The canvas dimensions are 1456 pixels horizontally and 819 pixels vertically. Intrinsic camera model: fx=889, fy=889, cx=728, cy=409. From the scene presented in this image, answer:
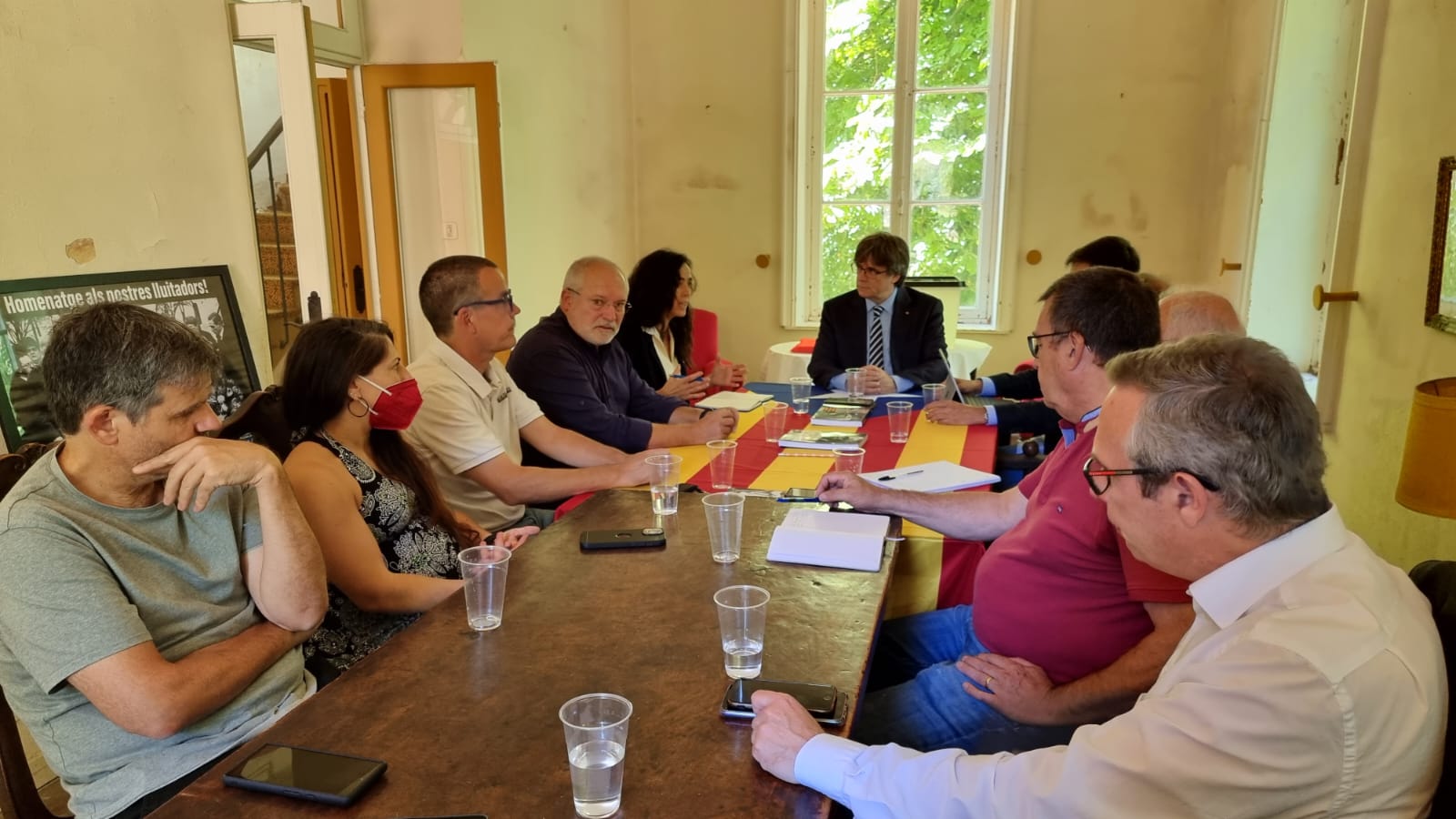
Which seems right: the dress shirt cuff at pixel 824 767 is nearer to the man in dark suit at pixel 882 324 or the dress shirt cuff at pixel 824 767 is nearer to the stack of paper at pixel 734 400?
the stack of paper at pixel 734 400

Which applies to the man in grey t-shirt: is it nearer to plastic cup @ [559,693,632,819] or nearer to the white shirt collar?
plastic cup @ [559,693,632,819]

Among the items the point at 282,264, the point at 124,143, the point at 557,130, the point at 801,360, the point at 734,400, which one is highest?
the point at 557,130

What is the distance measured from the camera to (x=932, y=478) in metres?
2.43

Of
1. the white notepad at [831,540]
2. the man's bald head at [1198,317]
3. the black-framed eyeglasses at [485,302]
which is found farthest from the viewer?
the black-framed eyeglasses at [485,302]

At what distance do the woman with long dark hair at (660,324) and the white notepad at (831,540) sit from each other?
1.89 m

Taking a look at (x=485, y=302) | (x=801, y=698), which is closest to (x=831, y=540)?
(x=801, y=698)

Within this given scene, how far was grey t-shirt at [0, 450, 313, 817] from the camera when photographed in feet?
4.17

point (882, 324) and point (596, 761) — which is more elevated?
point (882, 324)

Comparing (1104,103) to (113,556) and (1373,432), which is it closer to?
(1373,432)

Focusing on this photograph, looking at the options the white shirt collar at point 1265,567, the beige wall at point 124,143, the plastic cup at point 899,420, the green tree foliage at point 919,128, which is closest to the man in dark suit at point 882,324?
the plastic cup at point 899,420

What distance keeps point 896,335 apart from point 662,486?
245cm

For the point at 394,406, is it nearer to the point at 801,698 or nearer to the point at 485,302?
the point at 485,302

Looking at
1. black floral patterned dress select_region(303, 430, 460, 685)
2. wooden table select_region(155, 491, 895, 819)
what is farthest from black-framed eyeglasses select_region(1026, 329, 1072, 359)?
black floral patterned dress select_region(303, 430, 460, 685)

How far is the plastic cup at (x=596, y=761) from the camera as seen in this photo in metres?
1.00
